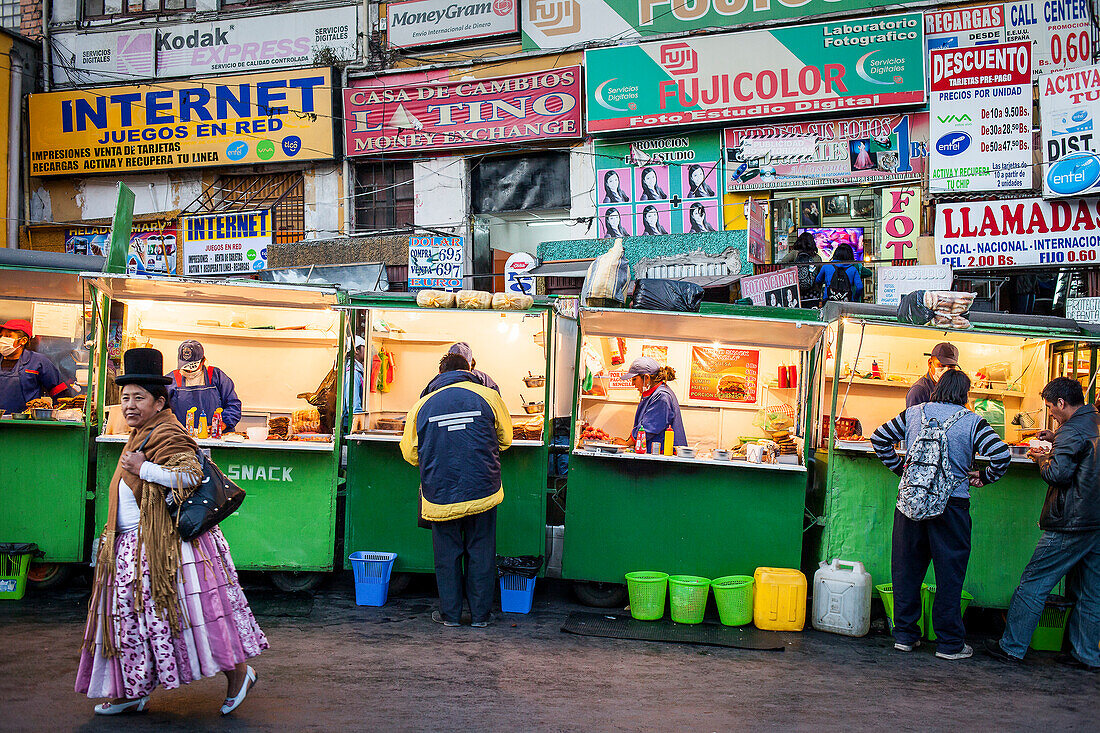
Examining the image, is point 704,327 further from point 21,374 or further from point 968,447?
point 21,374

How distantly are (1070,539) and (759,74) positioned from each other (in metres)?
8.05

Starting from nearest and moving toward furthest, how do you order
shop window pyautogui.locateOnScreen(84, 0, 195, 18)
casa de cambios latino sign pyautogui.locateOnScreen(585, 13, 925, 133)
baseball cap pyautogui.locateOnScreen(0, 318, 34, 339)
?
baseball cap pyautogui.locateOnScreen(0, 318, 34, 339)
casa de cambios latino sign pyautogui.locateOnScreen(585, 13, 925, 133)
shop window pyautogui.locateOnScreen(84, 0, 195, 18)

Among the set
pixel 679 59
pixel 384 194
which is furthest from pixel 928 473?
pixel 384 194

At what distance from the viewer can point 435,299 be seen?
267 inches


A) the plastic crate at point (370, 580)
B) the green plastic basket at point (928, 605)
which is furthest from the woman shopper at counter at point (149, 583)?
the green plastic basket at point (928, 605)

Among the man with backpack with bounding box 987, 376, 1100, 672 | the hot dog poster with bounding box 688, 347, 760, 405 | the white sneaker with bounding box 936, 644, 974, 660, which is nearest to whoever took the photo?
the man with backpack with bounding box 987, 376, 1100, 672

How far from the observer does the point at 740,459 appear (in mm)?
6703

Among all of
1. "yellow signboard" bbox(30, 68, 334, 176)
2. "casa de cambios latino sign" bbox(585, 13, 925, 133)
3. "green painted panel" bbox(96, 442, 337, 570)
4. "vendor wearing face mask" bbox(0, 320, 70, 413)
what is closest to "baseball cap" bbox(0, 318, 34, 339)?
"vendor wearing face mask" bbox(0, 320, 70, 413)

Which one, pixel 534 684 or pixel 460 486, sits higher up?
pixel 460 486

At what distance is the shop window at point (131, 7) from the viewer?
46.5 ft

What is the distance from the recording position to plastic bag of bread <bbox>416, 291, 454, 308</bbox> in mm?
6781

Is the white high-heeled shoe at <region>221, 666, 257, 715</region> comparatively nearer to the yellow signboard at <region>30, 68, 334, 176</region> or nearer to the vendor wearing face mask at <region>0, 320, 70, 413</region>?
the vendor wearing face mask at <region>0, 320, 70, 413</region>

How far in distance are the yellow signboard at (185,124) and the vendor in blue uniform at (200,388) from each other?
642 cm

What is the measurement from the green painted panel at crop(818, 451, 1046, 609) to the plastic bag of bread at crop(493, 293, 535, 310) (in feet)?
8.53
